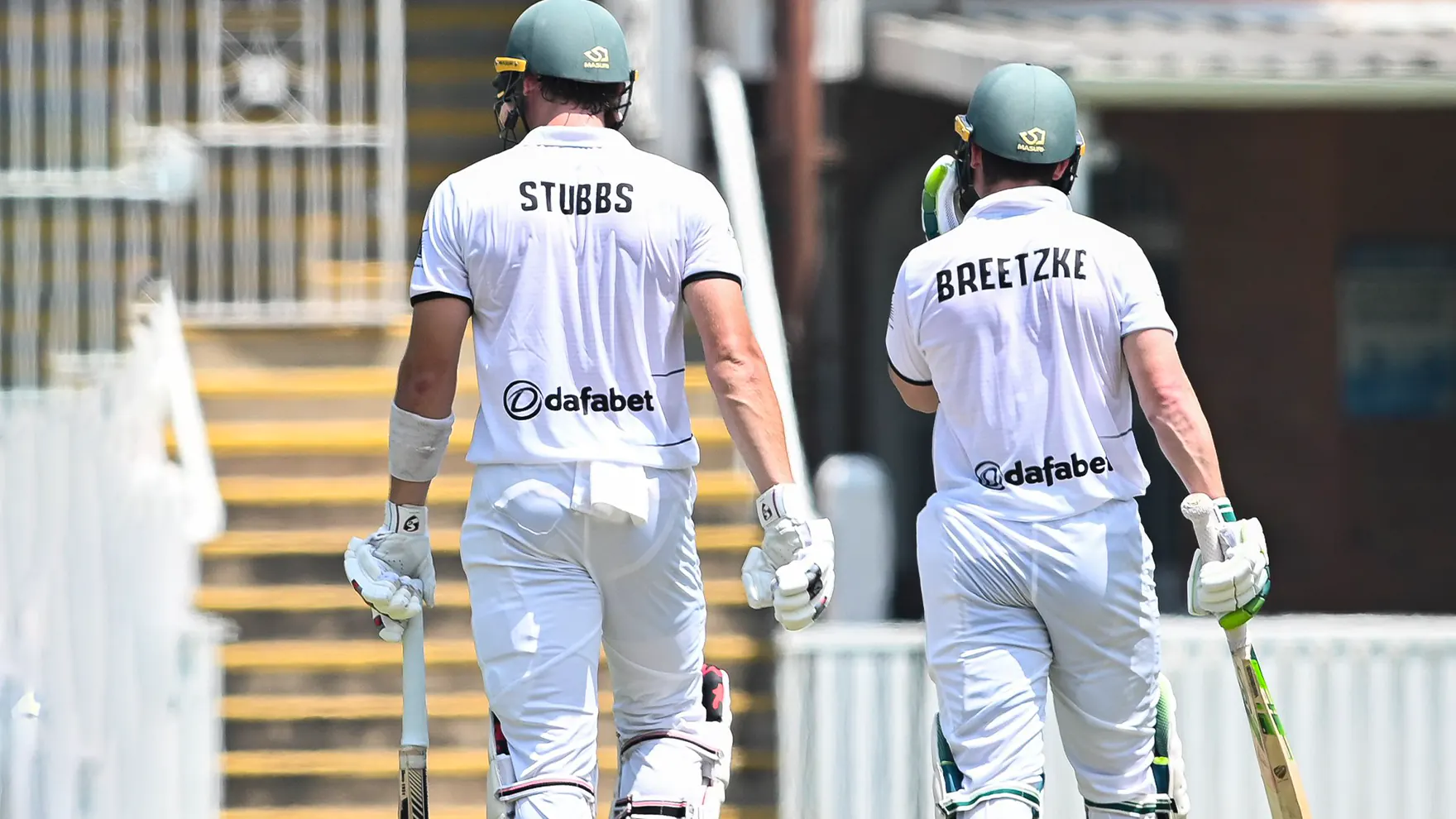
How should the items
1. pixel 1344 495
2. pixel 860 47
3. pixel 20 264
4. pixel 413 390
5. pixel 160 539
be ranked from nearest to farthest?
pixel 413 390 → pixel 160 539 → pixel 20 264 → pixel 860 47 → pixel 1344 495

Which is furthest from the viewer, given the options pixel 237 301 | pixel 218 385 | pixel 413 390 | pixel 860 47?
pixel 860 47

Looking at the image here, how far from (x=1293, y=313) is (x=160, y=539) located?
24.9ft

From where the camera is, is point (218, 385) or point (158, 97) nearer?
point (218, 385)

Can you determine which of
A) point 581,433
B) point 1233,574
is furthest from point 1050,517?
point 581,433

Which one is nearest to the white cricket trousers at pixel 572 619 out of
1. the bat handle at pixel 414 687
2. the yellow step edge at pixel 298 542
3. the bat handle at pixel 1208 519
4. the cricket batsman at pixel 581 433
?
the cricket batsman at pixel 581 433

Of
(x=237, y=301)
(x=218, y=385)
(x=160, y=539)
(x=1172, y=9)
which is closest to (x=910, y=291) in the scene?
(x=160, y=539)

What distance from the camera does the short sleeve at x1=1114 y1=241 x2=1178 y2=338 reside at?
14.4 feet

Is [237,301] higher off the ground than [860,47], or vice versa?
[860,47]

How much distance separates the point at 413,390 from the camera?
427cm

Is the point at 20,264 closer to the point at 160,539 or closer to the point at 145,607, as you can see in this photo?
the point at 160,539

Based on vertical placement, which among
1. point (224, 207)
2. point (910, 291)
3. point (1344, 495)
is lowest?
point (1344, 495)

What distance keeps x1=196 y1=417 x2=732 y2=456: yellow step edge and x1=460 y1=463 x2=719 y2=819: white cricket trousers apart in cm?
360

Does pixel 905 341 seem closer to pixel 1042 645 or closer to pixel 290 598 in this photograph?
pixel 1042 645

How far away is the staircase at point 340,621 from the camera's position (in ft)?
24.1
